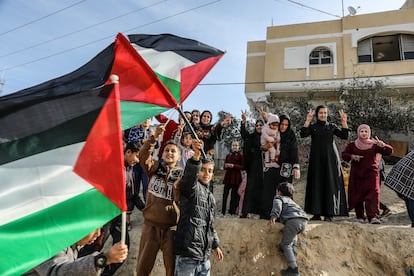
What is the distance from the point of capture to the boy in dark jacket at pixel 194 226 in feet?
9.95

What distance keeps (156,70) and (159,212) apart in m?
1.51

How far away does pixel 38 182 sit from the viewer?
186 cm

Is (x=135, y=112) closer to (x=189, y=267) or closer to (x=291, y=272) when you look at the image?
(x=189, y=267)

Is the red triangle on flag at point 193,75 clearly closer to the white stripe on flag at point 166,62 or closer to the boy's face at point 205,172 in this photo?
the white stripe on flag at point 166,62

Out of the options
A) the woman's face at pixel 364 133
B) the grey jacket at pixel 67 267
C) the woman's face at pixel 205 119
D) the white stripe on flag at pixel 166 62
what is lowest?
the grey jacket at pixel 67 267

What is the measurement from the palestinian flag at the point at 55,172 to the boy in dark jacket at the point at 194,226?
1.15 m

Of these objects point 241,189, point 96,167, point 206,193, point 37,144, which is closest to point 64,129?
point 37,144

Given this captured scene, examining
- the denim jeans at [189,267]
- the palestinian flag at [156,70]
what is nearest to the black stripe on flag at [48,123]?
the palestinian flag at [156,70]

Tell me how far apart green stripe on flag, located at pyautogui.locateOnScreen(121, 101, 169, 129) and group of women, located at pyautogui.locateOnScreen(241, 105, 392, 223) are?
2574mm

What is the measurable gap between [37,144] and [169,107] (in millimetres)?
1343

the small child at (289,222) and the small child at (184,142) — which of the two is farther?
the small child at (184,142)

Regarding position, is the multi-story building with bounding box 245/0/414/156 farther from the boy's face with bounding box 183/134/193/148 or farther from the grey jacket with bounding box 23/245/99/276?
the grey jacket with bounding box 23/245/99/276

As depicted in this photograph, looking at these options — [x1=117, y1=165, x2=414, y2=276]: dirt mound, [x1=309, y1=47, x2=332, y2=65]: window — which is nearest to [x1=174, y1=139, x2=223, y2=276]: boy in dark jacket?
[x1=117, y1=165, x2=414, y2=276]: dirt mound

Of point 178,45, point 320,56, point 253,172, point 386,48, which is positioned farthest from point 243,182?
point 386,48
